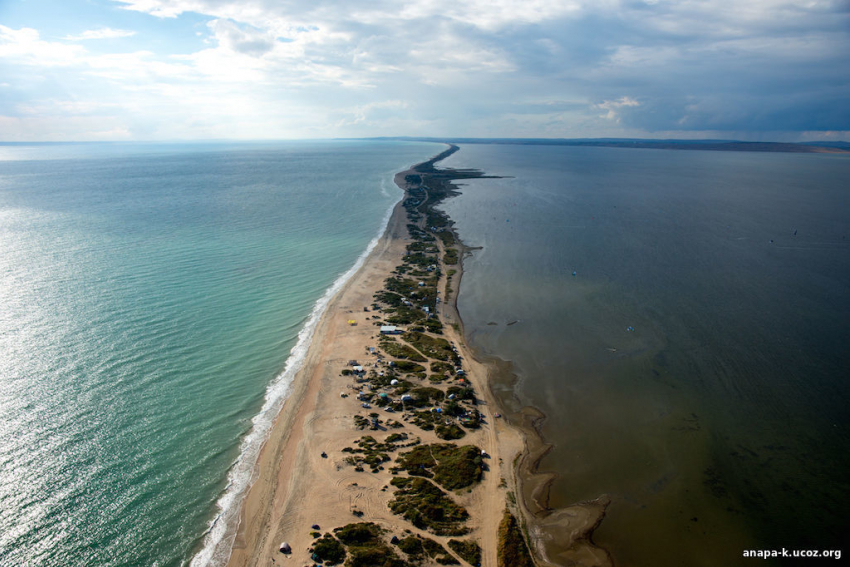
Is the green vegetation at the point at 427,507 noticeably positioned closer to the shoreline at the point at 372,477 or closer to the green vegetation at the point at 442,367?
the shoreline at the point at 372,477

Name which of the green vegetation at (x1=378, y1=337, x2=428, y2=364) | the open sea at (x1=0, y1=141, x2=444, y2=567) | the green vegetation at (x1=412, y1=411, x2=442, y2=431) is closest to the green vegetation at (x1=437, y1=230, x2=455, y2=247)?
the open sea at (x1=0, y1=141, x2=444, y2=567)

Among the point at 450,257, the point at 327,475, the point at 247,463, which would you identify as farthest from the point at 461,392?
the point at 450,257

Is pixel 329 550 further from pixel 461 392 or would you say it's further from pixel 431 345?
pixel 431 345

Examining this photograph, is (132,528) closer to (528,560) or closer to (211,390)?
(211,390)

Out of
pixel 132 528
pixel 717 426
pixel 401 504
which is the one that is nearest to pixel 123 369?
pixel 132 528

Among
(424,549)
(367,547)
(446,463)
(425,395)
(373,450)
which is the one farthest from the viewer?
(425,395)
